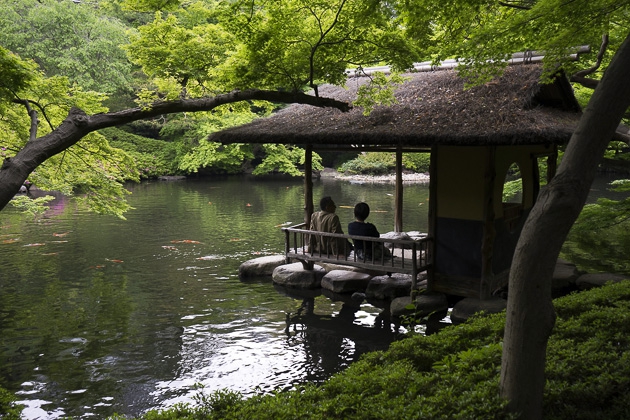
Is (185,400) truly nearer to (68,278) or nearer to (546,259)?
(546,259)

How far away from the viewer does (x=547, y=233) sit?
4.20 meters

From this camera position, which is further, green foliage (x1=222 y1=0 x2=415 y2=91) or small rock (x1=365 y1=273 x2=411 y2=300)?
small rock (x1=365 y1=273 x2=411 y2=300)

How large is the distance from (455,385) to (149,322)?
22.9ft

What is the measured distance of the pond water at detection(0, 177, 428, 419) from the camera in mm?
7934

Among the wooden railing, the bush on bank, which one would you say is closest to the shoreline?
the wooden railing

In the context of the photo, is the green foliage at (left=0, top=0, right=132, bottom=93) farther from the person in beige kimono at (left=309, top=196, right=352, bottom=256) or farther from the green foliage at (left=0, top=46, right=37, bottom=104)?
the green foliage at (left=0, top=46, right=37, bottom=104)

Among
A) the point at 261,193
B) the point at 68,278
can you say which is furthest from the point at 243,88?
the point at 261,193

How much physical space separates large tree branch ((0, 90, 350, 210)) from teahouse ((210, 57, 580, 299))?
2694mm

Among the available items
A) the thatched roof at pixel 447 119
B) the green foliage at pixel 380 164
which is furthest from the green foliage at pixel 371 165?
the thatched roof at pixel 447 119

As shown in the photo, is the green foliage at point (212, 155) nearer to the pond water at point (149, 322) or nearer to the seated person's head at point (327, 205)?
the pond water at point (149, 322)

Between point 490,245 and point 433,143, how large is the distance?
2098 mm

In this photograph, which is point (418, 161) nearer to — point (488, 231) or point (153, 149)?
point (153, 149)

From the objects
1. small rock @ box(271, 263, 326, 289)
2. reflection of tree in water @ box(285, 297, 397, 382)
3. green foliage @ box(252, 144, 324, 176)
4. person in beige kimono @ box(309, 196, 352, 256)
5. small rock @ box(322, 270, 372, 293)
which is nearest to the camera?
reflection of tree in water @ box(285, 297, 397, 382)

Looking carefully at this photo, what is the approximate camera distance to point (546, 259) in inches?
166
